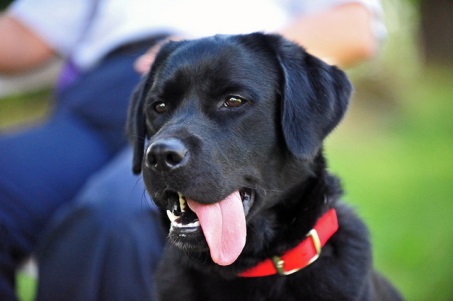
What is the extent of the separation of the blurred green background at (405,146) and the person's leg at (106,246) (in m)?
0.92

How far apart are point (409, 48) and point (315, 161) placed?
1498 cm

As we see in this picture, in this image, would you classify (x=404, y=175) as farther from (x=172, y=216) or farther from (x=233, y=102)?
(x=172, y=216)

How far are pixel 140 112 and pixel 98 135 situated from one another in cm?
79

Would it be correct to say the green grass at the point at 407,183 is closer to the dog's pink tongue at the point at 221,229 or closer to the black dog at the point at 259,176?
the black dog at the point at 259,176

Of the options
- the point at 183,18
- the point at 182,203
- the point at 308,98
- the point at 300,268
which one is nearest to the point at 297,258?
the point at 300,268

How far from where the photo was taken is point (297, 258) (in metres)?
2.46

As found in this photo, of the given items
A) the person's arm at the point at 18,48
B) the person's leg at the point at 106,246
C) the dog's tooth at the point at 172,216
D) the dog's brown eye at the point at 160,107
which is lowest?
the person's leg at the point at 106,246

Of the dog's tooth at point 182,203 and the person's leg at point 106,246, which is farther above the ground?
the dog's tooth at point 182,203

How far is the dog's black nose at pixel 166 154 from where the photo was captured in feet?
6.87

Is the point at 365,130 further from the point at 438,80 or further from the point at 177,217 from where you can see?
the point at 177,217

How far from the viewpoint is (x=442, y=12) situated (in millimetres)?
17078

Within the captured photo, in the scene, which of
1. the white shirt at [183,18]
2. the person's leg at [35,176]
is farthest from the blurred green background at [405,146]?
the person's leg at [35,176]

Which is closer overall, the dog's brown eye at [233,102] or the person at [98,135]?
the dog's brown eye at [233,102]

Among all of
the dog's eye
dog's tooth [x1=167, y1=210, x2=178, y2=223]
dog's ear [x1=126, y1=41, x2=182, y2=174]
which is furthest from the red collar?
dog's ear [x1=126, y1=41, x2=182, y2=174]
